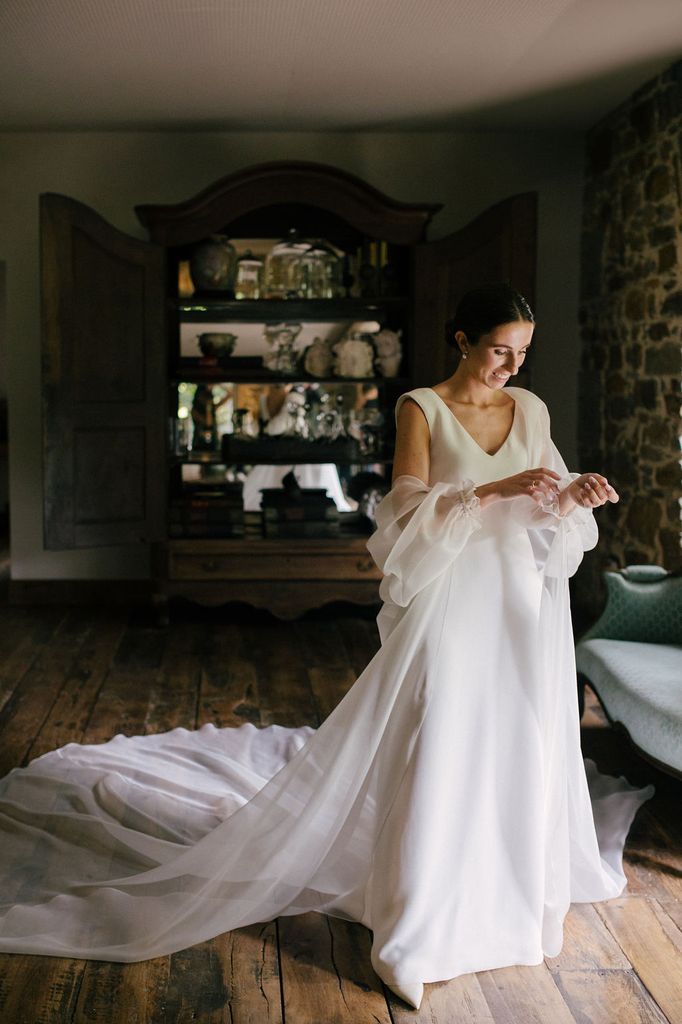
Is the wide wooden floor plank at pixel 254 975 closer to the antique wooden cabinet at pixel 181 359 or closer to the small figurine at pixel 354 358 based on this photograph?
the antique wooden cabinet at pixel 181 359

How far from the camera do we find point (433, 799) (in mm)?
2467

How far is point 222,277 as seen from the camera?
5875 millimetres

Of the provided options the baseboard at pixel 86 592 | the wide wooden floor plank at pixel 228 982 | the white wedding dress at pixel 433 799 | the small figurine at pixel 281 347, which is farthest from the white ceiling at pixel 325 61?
the wide wooden floor plank at pixel 228 982

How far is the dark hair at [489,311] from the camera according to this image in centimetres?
257

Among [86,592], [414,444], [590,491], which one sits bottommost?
[86,592]

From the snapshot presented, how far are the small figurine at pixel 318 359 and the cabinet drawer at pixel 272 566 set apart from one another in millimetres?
1014

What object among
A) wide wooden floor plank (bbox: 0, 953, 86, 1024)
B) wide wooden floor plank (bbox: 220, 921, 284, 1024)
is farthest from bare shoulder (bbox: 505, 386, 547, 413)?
wide wooden floor plank (bbox: 0, 953, 86, 1024)

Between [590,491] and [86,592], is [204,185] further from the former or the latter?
[590,491]

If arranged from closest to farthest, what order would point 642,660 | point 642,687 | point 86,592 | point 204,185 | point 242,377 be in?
point 642,687, point 642,660, point 242,377, point 204,185, point 86,592

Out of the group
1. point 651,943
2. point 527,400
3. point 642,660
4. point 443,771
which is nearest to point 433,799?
point 443,771

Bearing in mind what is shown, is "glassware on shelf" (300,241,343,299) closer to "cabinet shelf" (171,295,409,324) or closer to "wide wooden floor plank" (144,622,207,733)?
"cabinet shelf" (171,295,409,324)

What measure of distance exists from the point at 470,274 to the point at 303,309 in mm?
960

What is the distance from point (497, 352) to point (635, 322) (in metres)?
3.19

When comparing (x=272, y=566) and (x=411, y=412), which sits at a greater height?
(x=411, y=412)
